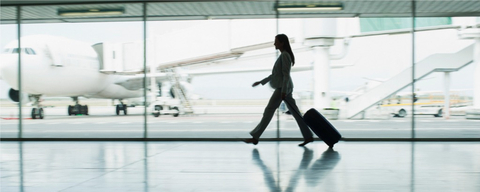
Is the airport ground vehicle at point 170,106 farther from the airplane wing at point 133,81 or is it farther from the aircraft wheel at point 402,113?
the aircraft wheel at point 402,113

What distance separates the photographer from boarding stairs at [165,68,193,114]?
1196 cm

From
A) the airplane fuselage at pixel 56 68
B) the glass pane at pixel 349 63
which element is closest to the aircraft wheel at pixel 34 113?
the airplane fuselage at pixel 56 68

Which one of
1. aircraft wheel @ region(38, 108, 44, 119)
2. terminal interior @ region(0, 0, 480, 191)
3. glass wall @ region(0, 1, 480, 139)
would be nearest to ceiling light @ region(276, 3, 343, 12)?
terminal interior @ region(0, 0, 480, 191)

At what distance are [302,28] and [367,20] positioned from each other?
104 centimetres

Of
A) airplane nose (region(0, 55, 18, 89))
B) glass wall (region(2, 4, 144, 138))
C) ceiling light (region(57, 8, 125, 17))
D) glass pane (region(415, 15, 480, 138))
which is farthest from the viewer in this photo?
airplane nose (region(0, 55, 18, 89))

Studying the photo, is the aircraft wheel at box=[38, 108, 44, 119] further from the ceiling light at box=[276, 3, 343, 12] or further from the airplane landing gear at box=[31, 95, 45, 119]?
the ceiling light at box=[276, 3, 343, 12]

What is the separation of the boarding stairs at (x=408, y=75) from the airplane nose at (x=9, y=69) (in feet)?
25.5

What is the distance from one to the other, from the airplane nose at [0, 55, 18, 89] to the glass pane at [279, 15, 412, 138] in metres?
6.52

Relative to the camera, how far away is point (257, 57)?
730 centimetres

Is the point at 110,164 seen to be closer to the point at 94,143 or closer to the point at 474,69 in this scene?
the point at 94,143

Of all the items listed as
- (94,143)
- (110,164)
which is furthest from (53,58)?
(110,164)

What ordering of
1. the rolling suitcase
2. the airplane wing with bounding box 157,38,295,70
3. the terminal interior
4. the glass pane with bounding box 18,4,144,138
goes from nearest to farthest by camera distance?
the terminal interior < the rolling suitcase < the airplane wing with bounding box 157,38,295,70 < the glass pane with bounding box 18,4,144,138

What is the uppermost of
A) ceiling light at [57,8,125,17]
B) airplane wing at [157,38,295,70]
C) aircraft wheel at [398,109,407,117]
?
ceiling light at [57,8,125,17]

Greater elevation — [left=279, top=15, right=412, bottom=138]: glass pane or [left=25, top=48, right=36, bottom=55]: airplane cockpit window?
[left=25, top=48, right=36, bottom=55]: airplane cockpit window
